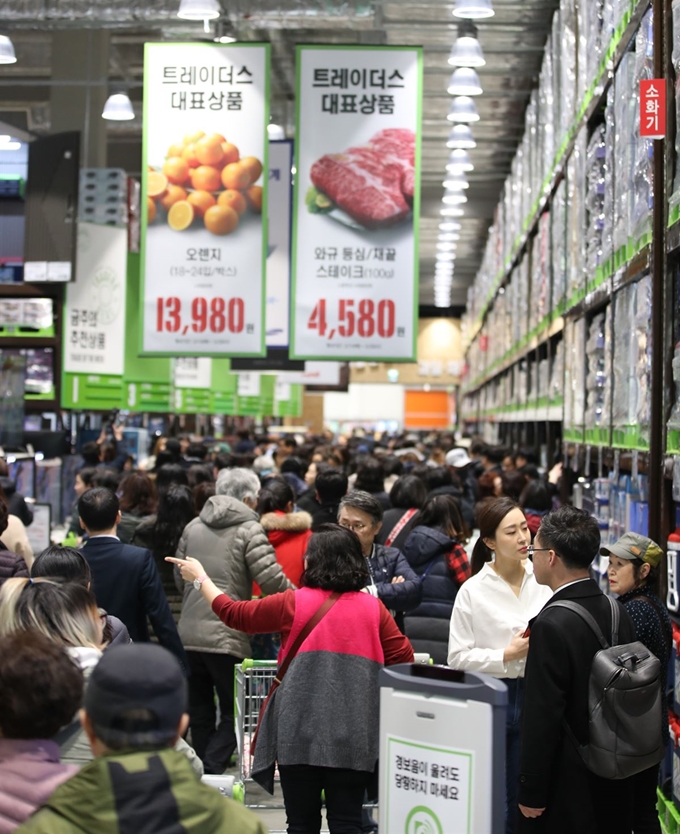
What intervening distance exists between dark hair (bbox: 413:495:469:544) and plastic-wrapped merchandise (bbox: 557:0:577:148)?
4399mm

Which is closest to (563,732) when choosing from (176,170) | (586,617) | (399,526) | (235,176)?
(586,617)

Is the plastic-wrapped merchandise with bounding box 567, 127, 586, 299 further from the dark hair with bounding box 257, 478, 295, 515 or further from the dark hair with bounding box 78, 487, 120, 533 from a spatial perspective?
the dark hair with bounding box 78, 487, 120, 533

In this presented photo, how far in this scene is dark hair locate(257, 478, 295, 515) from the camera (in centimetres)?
772

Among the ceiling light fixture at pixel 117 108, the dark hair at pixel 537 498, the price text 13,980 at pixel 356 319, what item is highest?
the ceiling light fixture at pixel 117 108

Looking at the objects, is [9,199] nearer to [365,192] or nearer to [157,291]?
[157,291]

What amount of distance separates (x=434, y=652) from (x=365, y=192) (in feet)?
15.6

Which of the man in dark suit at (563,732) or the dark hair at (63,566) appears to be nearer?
the man in dark suit at (563,732)

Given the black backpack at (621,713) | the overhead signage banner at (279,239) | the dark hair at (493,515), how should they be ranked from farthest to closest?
1. the overhead signage banner at (279,239)
2. the dark hair at (493,515)
3. the black backpack at (621,713)

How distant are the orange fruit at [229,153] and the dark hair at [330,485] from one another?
333 cm

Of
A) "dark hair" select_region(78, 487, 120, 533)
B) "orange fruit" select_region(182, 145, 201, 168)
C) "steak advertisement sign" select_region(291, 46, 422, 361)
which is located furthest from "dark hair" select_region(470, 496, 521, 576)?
"orange fruit" select_region(182, 145, 201, 168)

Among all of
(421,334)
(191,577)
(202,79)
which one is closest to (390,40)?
(202,79)

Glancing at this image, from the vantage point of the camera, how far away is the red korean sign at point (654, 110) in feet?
18.8

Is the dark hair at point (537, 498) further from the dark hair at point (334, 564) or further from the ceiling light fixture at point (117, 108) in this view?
the ceiling light fixture at point (117, 108)

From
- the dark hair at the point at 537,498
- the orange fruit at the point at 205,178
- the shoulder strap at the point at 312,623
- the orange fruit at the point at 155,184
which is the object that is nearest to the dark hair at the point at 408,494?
the dark hair at the point at 537,498
